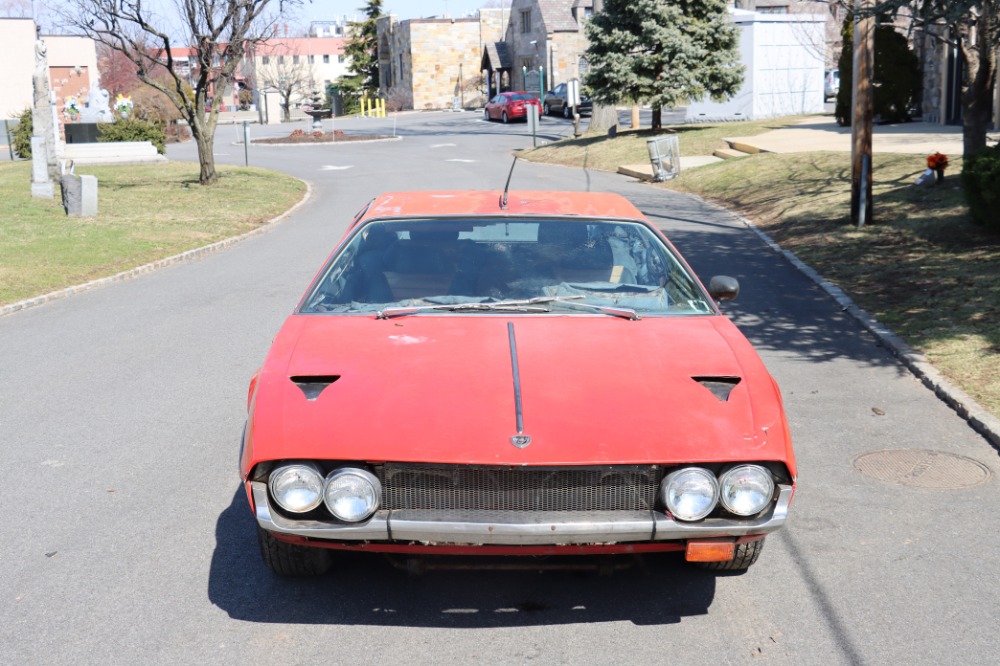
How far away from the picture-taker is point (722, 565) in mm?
4504

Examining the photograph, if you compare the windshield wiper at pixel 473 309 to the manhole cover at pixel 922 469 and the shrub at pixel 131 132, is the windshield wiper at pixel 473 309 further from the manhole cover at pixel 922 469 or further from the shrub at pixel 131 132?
the shrub at pixel 131 132

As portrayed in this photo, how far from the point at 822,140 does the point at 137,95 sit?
119ft

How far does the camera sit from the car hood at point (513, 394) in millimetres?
3836

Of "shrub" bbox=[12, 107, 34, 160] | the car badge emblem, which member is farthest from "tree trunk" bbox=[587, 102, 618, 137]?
the car badge emblem

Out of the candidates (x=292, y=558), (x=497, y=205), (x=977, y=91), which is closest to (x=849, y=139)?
(x=977, y=91)

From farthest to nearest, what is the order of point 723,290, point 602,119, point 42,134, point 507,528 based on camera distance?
1. point 602,119
2. point 42,134
3. point 723,290
4. point 507,528

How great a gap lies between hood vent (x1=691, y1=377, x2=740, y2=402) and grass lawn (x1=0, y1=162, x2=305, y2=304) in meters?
10.0

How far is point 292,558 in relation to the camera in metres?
4.41

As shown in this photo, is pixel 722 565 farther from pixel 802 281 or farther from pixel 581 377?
pixel 802 281

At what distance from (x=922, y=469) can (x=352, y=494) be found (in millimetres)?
3778

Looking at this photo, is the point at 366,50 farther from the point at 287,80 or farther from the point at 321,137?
the point at 321,137

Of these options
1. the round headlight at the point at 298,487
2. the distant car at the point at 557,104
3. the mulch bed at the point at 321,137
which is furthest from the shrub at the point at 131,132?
the round headlight at the point at 298,487

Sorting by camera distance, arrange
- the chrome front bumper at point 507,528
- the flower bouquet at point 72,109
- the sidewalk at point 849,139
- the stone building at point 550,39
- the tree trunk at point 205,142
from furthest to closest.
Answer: the stone building at point 550,39 < the flower bouquet at point 72,109 < the tree trunk at point 205,142 < the sidewalk at point 849,139 < the chrome front bumper at point 507,528

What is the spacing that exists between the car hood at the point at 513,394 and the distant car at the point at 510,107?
47701 mm
